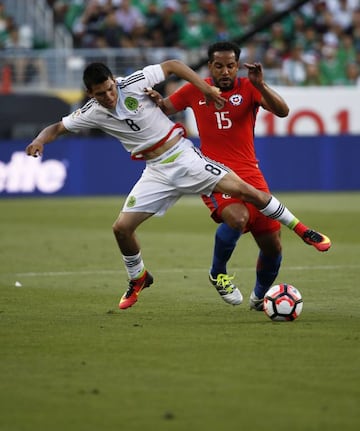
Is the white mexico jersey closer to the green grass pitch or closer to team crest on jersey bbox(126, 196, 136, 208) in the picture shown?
team crest on jersey bbox(126, 196, 136, 208)

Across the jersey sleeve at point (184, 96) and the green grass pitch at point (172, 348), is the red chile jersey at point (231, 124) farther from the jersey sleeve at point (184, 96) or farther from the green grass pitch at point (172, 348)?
the green grass pitch at point (172, 348)

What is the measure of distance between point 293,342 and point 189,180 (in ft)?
6.83

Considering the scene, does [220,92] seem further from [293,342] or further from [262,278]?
[293,342]

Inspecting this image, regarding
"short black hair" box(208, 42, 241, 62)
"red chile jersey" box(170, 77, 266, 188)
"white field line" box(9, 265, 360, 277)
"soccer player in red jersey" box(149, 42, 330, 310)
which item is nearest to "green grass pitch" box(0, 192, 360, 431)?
"white field line" box(9, 265, 360, 277)

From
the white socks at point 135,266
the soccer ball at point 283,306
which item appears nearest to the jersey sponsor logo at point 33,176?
the white socks at point 135,266

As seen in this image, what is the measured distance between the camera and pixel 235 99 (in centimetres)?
951

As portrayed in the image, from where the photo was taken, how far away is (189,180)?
9250 millimetres

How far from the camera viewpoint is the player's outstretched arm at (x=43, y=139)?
9258mm

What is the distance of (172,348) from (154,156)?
2.34m

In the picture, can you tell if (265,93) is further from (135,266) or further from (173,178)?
(135,266)

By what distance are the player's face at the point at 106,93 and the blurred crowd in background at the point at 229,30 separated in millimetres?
18870

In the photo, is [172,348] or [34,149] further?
[34,149]

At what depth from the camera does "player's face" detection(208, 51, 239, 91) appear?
9273mm

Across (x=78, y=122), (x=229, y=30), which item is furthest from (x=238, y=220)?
(x=229, y=30)
